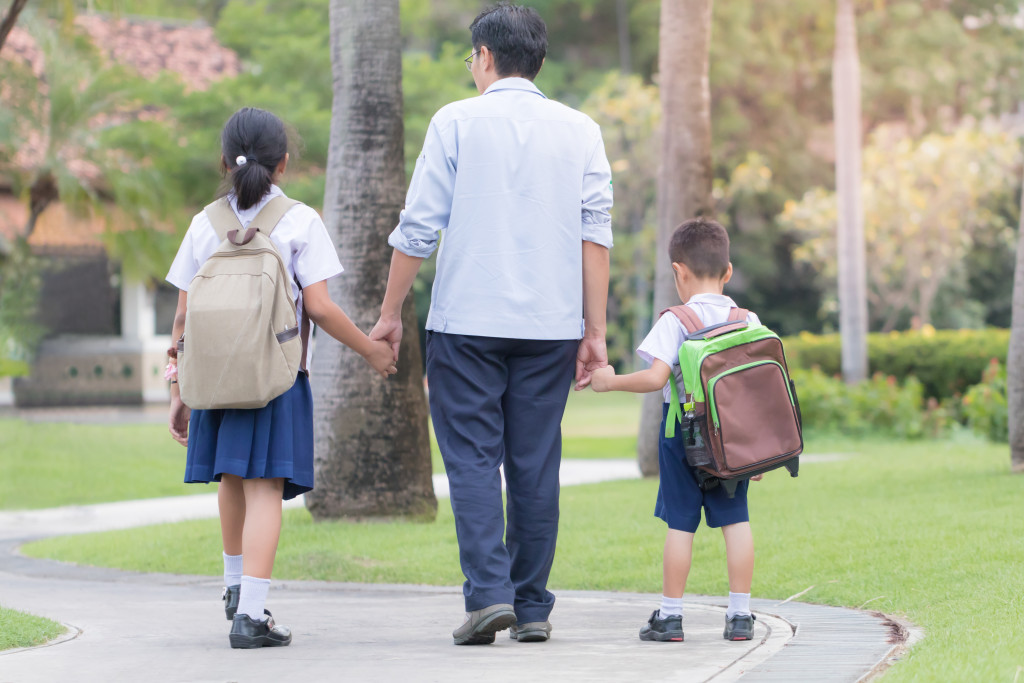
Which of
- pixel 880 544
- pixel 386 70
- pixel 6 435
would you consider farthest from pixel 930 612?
pixel 6 435

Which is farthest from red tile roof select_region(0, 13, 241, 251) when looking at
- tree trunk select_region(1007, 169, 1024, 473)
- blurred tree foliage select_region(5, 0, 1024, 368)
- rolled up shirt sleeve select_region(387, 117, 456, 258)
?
rolled up shirt sleeve select_region(387, 117, 456, 258)

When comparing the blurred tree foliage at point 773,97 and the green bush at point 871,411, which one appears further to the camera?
the blurred tree foliage at point 773,97

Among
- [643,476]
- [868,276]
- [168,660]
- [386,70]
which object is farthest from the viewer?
[868,276]

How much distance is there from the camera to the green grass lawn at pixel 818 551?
4.27 metres

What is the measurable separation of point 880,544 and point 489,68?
10.3 feet

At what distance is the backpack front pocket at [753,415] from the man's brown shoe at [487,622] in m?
0.85

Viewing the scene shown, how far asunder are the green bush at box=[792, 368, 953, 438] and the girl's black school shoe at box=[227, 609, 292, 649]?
41.7ft

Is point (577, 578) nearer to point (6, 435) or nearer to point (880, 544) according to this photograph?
point (880, 544)

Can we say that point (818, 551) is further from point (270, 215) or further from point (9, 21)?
point (9, 21)

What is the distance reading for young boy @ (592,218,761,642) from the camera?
13.6 ft

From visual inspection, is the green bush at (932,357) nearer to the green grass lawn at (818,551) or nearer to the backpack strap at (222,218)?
the green grass lawn at (818,551)

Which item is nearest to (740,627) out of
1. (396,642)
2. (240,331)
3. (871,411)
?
(396,642)

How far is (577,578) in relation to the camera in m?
6.05

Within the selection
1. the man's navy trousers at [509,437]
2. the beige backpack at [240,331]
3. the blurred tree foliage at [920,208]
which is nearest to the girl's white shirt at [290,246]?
the beige backpack at [240,331]
